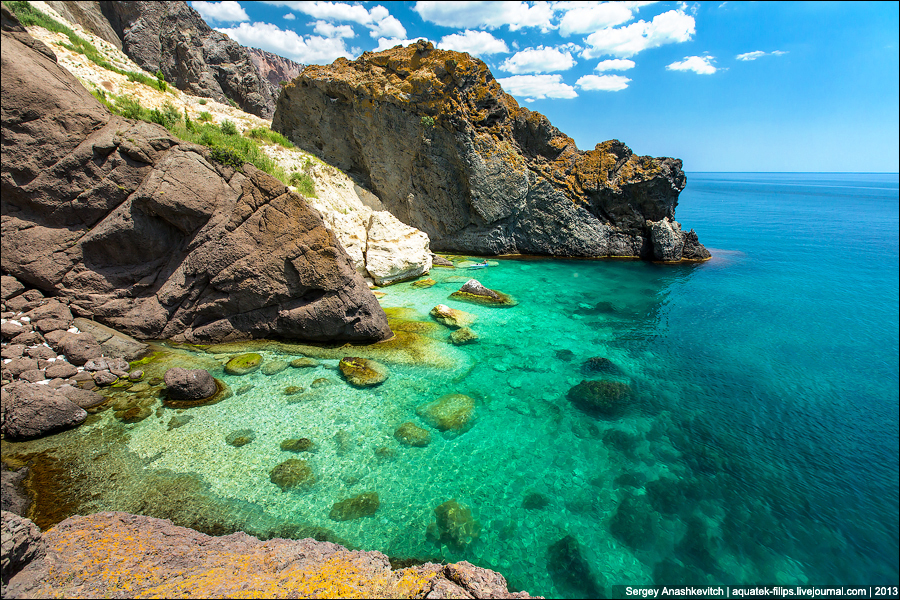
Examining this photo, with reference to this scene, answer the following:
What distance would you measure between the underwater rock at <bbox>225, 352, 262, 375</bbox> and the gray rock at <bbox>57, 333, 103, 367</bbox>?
4143 mm

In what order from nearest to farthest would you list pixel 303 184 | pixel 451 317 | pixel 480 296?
pixel 451 317 < pixel 480 296 < pixel 303 184

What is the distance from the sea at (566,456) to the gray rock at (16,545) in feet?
7.83

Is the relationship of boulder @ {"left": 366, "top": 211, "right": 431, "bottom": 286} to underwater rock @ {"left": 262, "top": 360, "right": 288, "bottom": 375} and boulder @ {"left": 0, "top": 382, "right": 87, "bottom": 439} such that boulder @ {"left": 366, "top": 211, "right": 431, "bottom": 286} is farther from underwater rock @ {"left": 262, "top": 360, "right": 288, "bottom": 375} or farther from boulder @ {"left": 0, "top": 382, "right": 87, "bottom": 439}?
boulder @ {"left": 0, "top": 382, "right": 87, "bottom": 439}

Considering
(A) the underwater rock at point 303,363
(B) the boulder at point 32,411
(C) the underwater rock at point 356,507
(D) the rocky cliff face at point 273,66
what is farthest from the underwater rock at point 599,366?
(D) the rocky cliff face at point 273,66

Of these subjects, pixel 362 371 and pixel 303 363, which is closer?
pixel 362 371

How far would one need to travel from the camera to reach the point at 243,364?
1388 cm

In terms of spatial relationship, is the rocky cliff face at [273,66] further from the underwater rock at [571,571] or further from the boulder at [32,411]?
the underwater rock at [571,571]

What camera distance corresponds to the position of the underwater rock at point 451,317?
19.2m

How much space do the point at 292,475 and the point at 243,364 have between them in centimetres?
645

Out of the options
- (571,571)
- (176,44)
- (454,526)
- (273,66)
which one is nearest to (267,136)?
(176,44)

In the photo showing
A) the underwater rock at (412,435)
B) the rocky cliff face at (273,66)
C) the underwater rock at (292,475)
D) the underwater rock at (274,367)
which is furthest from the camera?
the rocky cliff face at (273,66)

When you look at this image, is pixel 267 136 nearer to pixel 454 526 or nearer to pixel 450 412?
pixel 450 412

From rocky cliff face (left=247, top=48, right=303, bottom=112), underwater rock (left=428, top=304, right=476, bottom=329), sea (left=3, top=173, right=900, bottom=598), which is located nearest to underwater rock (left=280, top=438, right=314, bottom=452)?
sea (left=3, top=173, right=900, bottom=598)

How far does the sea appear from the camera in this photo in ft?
24.9
